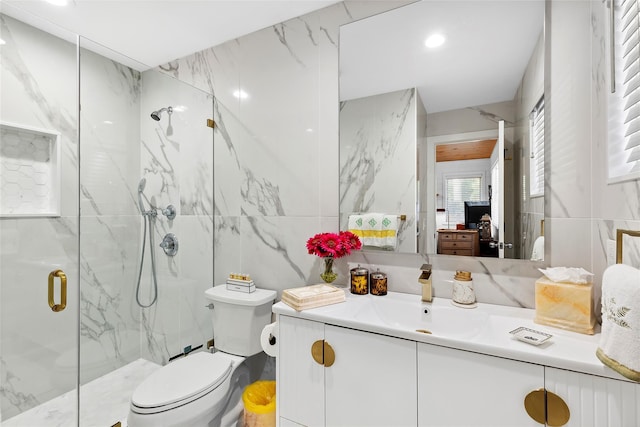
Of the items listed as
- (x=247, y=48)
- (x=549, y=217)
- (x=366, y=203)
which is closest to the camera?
(x=549, y=217)

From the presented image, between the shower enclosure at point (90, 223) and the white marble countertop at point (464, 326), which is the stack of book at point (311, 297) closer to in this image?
the white marble countertop at point (464, 326)

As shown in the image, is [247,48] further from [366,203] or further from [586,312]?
[586,312]

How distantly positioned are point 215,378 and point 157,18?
2.04 m

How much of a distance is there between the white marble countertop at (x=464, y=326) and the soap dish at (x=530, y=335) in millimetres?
14

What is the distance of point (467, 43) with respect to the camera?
4.46 feet

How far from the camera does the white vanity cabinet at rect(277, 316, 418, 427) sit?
1.07 meters

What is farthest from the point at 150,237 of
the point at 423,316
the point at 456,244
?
the point at 456,244

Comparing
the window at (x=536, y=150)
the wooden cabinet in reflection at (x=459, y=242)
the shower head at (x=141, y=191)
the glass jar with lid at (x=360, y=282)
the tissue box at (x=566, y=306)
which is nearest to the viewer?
the tissue box at (x=566, y=306)

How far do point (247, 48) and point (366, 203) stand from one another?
1.29m

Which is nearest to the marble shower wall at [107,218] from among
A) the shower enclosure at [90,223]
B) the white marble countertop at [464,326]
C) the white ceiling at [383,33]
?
the shower enclosure at [90,223]

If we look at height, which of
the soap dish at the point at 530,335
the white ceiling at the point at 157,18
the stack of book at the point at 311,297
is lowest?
the soap dish at the point at 530,335

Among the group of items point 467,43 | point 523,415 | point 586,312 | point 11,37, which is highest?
point 11,37

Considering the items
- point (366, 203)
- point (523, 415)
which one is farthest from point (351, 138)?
point (523, 415)

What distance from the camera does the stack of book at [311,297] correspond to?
4.21ft
